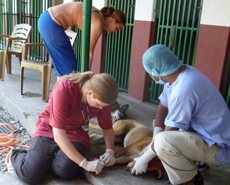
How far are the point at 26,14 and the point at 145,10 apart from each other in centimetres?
502

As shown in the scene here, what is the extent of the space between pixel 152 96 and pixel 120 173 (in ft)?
8.32

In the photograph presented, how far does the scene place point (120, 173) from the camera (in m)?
2.62

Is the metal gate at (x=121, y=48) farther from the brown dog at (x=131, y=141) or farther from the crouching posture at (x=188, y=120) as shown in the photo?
the crouching posture at (x=188, y=120)

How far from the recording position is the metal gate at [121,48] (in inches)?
210

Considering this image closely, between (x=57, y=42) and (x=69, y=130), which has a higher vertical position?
(x=57, y=42)

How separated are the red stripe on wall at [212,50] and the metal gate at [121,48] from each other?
1680 millimetres

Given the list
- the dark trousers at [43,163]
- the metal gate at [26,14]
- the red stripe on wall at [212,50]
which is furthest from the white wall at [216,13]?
Result: the metal gate at [26,14]

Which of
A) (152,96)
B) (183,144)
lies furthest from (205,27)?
(183,144)

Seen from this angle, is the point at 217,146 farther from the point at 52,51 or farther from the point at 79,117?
the point at 52,51

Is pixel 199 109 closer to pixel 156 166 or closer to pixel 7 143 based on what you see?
pixel 156 166

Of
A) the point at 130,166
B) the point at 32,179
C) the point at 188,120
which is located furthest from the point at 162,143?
the point at 32,179

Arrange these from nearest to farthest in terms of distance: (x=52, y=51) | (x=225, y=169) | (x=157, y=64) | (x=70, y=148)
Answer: (x=157, y=64) → (x=70, y=148) → (x=225, y=169) → (x=52, y=51)

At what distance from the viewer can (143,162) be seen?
2488mm

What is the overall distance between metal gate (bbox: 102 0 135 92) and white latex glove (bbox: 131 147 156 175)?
3.14 metres
